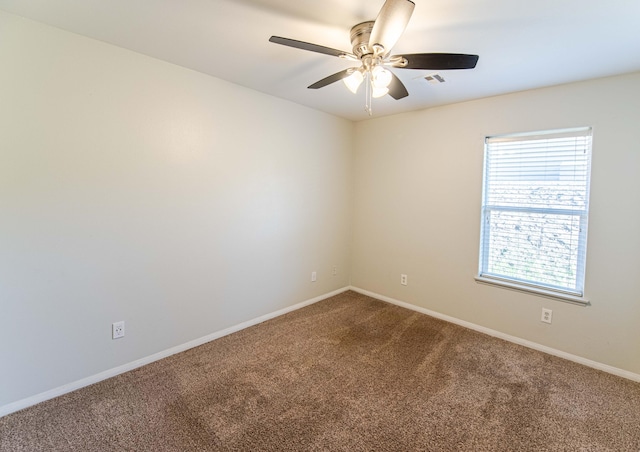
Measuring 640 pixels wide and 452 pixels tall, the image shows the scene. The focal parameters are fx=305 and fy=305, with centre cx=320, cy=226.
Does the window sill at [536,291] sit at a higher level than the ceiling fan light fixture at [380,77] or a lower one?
lower

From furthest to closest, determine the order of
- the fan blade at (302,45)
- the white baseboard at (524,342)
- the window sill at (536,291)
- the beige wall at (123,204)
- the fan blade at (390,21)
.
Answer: the window sill at (536,291), the white baseboard at (524,342), the beige wall at (123,204), the fan blade at (302,45), the fan blade at (390,21)

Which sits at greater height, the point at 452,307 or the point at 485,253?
the point at 485,253

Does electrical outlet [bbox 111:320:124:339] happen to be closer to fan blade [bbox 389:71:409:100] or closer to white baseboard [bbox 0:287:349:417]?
white baseboard [bbox 0:287:349:417]

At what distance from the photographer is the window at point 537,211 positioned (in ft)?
8.35

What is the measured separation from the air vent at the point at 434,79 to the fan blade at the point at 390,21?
1.14 meters

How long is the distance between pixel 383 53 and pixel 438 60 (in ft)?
0.99

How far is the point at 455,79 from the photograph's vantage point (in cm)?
247

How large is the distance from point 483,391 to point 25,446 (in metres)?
2.76

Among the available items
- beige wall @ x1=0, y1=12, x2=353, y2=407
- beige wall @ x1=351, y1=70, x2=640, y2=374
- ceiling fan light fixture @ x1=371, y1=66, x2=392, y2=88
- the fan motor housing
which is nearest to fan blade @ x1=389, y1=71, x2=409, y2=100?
ceiling fan light fixture @ x1=371, y1=66, x2=392, y2=88

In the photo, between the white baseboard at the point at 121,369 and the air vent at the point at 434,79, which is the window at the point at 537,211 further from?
the white baseboard at the point at 121,369

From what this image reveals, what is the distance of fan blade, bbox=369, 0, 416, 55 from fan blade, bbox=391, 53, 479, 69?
0.67 feet

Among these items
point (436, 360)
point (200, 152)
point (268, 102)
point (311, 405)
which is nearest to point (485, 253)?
point (436, 360)

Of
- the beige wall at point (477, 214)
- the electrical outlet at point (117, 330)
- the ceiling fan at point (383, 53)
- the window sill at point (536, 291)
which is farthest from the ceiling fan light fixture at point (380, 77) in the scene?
the electrical outlet at point (117, 330)

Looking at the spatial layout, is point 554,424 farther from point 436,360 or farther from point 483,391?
point 436,360
